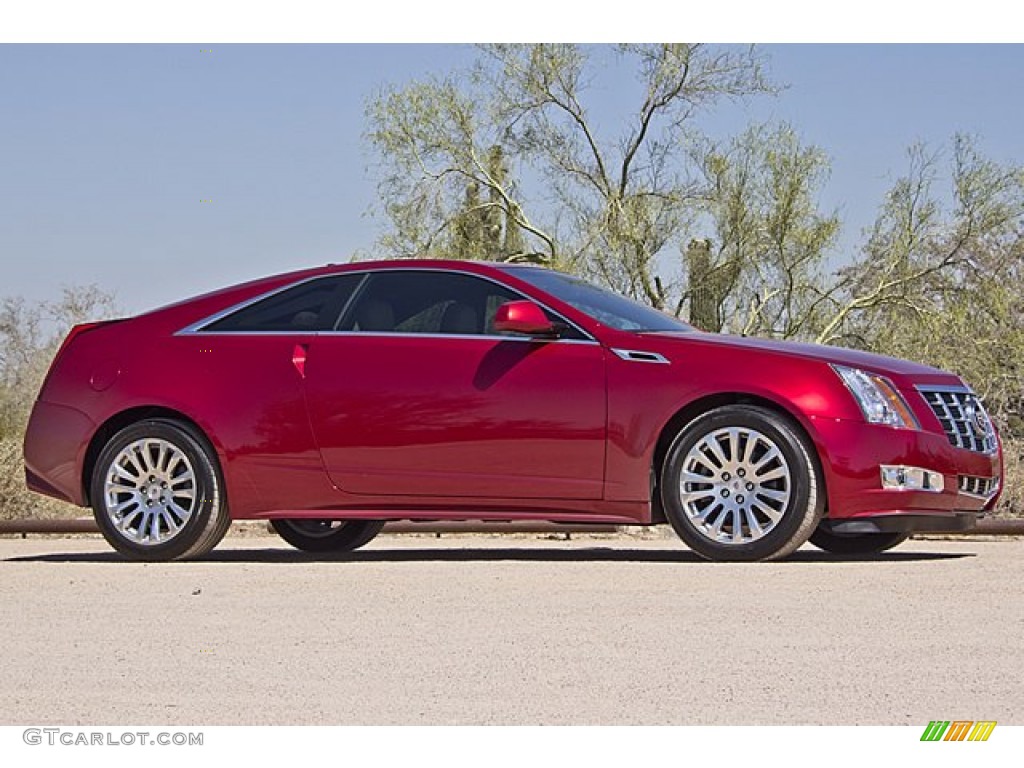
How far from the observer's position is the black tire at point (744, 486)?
9.73 meters

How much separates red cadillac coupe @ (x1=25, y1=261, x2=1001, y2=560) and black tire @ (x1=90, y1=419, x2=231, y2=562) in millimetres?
12

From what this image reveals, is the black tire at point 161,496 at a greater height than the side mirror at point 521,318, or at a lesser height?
lesser

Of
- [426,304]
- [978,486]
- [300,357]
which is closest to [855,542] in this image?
[978,486]

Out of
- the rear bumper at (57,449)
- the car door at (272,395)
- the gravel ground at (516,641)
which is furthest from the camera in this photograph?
the rear bumper at (57,449)

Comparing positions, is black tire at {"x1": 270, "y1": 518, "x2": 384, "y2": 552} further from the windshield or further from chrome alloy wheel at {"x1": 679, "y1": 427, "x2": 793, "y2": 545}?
chrome alloy wheel at {"x1": 679, "y1": 427, "x2": 793, "y2": 545}

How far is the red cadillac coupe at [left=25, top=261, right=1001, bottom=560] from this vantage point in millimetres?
9805

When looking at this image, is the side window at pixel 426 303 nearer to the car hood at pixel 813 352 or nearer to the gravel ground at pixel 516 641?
the car hood at pixel 813 352

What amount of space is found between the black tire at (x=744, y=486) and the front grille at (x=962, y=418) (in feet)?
2.75

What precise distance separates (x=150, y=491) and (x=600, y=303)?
2.73m

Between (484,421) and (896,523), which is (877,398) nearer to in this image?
(896,523)

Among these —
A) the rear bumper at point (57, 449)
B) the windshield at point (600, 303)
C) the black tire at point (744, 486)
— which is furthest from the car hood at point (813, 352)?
the rear bumper at point (57, 449)

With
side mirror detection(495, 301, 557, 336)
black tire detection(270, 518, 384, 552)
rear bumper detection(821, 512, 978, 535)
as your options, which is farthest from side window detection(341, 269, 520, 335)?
rear bumper detection(821, 512, 978, 535)
